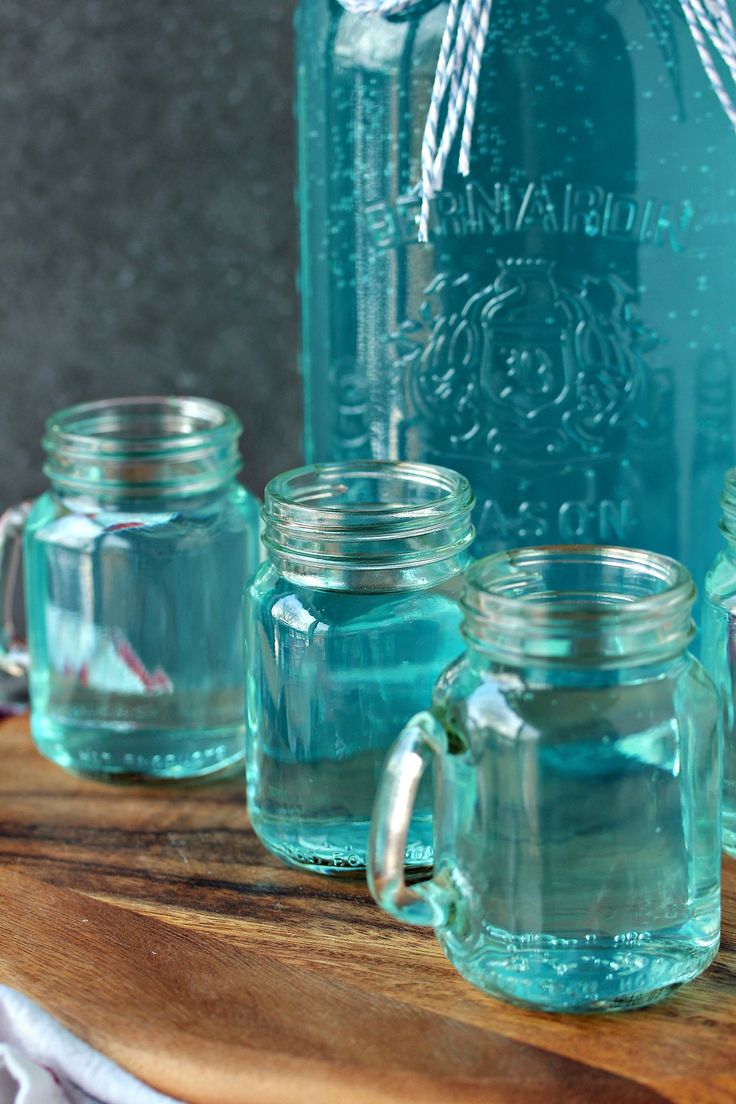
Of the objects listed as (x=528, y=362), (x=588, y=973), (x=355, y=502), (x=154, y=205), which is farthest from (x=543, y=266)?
(x=154, y=205)

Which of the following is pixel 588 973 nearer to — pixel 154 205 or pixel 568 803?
pixel 568 803

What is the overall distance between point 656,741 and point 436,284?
315 mm

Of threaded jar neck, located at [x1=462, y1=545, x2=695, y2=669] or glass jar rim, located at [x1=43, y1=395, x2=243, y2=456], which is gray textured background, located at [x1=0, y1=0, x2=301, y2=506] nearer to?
glass jar rim, located at [x1=43, y1=395, x2=243, y2=456]

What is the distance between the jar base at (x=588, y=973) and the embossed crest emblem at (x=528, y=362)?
0.30 metres

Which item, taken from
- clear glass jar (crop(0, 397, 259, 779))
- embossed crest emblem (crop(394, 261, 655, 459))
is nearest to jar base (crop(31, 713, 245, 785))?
clear glass jar (crop(0, 397, 259, 779))

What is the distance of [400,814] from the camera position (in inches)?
23.9

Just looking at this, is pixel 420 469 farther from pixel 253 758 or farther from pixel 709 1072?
pixel 709 1072

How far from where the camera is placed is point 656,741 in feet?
1.99

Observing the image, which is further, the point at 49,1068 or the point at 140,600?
the point at 140,600

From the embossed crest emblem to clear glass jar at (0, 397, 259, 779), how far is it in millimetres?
128

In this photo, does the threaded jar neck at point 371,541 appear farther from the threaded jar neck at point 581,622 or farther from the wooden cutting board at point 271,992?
the wooden cutting board at point 271,992

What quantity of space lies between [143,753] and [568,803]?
33 cm

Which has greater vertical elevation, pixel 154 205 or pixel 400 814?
pixel 154 205

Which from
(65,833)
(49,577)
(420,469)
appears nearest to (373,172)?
(420,469)
